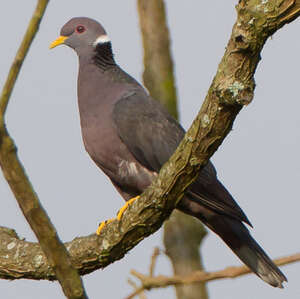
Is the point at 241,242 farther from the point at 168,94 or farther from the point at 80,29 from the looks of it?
the point at 80,29

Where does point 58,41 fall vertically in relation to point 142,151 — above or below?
above

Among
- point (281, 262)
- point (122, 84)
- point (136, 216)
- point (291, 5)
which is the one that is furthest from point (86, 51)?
point (281, 262)

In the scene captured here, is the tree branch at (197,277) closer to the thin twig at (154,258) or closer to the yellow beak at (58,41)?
→ the thin twig at (154,258)

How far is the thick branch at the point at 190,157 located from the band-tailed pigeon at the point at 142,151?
820 mm

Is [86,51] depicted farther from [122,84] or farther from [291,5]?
[291,5]

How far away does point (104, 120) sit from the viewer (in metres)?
5.41

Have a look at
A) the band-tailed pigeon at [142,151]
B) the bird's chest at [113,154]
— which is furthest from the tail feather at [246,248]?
the bird's chest at [113,154]

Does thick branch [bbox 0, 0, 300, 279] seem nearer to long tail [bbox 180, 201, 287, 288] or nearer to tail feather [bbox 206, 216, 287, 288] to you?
long tail [bbox 180, 201, 287, 288]

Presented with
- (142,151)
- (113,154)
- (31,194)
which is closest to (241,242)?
(142,151)

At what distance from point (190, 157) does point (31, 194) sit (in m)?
1.04

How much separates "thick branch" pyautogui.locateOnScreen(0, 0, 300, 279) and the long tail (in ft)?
3.19

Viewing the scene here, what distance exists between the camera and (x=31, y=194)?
9.84 feet

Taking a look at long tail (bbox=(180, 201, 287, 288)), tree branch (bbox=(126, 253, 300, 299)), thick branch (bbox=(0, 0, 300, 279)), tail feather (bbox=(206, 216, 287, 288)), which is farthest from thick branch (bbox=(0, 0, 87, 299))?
tail feather (bbox=(206, 216, 287, 288))

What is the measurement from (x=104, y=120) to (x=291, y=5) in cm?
239
